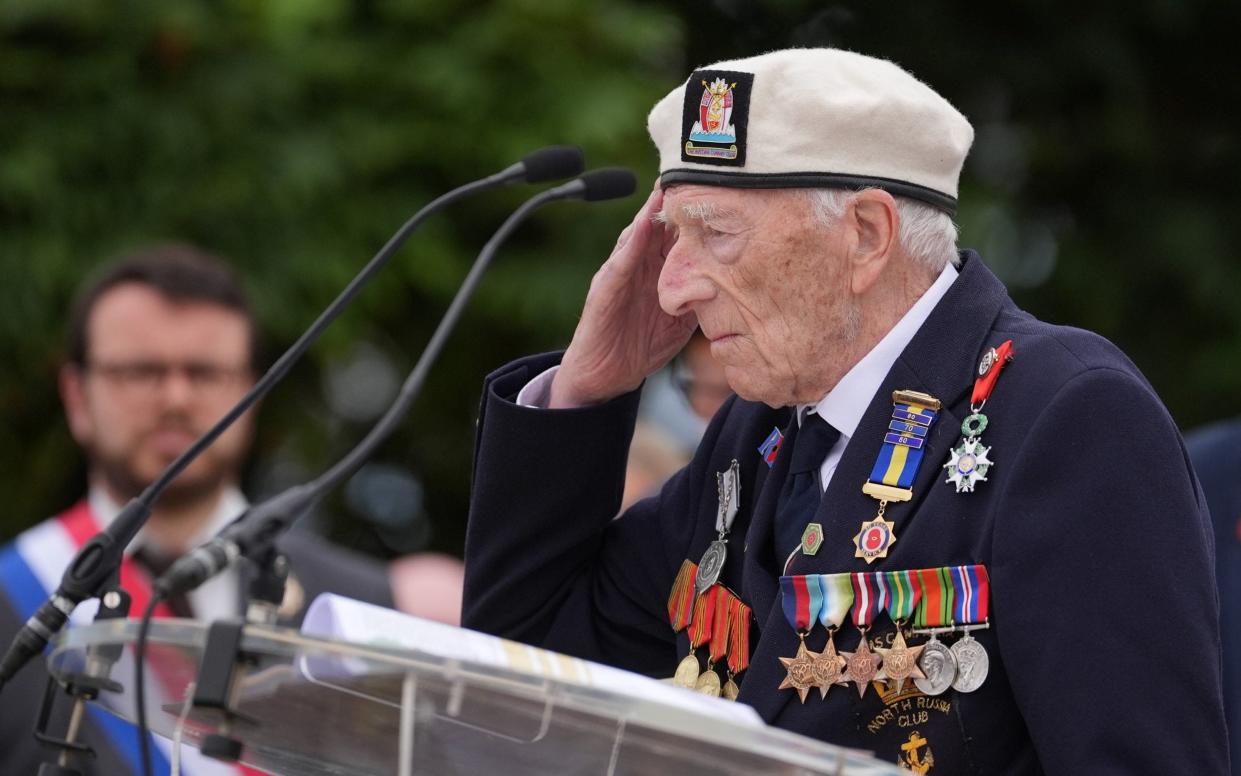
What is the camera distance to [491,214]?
6059 millimetres

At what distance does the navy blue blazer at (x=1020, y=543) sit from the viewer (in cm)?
194

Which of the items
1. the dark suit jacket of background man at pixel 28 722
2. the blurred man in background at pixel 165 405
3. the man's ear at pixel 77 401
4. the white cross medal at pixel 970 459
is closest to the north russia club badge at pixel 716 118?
the white cross medal at pixel 970 459

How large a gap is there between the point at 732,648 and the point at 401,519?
4.54 metres

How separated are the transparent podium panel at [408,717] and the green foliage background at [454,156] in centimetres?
376

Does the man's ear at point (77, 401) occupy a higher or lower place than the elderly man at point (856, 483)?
lower

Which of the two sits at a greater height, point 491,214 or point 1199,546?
point 1199,546

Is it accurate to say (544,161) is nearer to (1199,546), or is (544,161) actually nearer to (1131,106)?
(1199,546)

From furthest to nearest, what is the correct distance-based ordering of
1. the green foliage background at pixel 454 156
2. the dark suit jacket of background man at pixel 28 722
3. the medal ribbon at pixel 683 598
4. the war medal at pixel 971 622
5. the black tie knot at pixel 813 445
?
the green foliage background at pixel 454 156 → the dark suit jacket of background man at pixel 28 722 → the medal ribbon at pixel 683 598 → the black tie knot at pixel 813 445 → the war medal at pixel 971 622

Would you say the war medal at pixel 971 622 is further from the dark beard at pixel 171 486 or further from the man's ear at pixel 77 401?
the man's ear at pixel 77 401

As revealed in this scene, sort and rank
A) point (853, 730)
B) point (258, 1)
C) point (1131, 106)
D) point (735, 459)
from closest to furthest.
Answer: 1. point (853, 730)
2. point (735, 459)
3. point (258, 1)
4. point (1131, 106)

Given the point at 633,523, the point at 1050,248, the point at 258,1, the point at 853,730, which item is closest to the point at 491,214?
the point at 258,1

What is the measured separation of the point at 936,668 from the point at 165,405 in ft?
9.78

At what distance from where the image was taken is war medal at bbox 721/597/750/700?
2352 millimetres

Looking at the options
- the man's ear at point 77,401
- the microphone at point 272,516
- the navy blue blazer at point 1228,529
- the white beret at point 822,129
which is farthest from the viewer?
the man's ear at point 77,401
